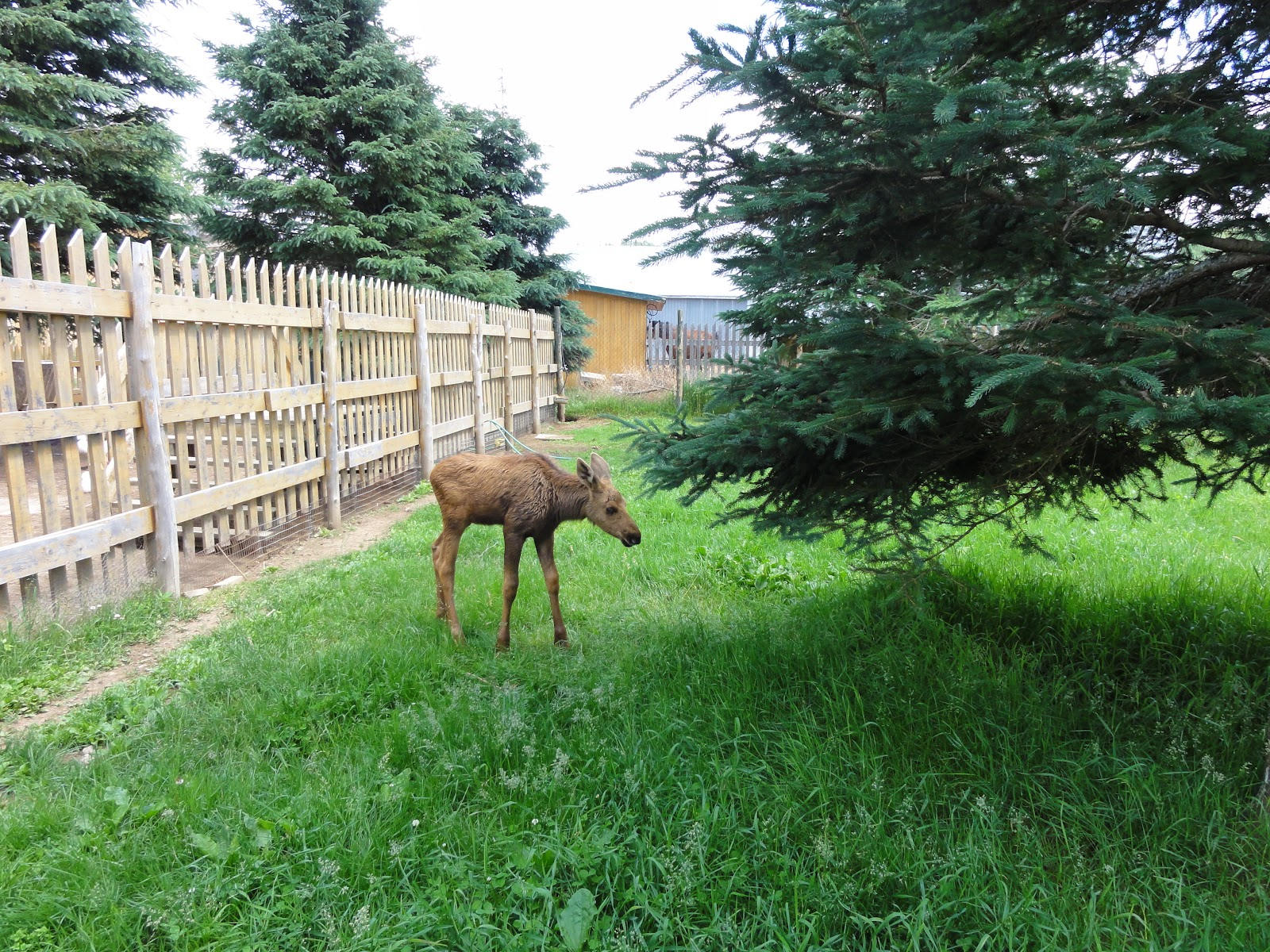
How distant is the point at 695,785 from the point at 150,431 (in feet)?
16.5

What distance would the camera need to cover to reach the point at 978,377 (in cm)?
237

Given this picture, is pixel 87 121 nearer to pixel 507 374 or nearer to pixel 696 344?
pixel 507 374

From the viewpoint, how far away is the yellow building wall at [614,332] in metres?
27.0

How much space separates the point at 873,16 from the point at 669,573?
13.3 feet

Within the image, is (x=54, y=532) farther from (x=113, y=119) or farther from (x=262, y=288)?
(x=113, y=119)

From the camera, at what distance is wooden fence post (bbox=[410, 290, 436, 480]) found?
10.9 metres

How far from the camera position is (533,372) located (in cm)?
1802

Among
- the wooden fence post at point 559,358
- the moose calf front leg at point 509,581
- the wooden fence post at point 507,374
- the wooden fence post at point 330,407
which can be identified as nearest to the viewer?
the moose calf front leg at point 509,581

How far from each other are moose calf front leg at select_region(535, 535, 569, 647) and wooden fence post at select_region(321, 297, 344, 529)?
15.4 ft

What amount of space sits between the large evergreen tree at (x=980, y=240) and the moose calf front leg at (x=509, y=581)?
4.53 ft

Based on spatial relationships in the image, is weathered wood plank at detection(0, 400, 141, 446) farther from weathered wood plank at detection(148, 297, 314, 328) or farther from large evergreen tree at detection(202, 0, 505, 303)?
large evergreen tree at detection(202, 0, 505, 303)

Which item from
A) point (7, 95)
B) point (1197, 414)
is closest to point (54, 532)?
point (1197, 414)

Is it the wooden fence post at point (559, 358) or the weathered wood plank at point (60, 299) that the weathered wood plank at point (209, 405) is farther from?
the wooden fence post at point (559, 358)

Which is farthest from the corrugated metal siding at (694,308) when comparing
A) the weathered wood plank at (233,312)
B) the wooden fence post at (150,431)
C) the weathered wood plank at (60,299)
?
the weathered wood plank at (60,299)
